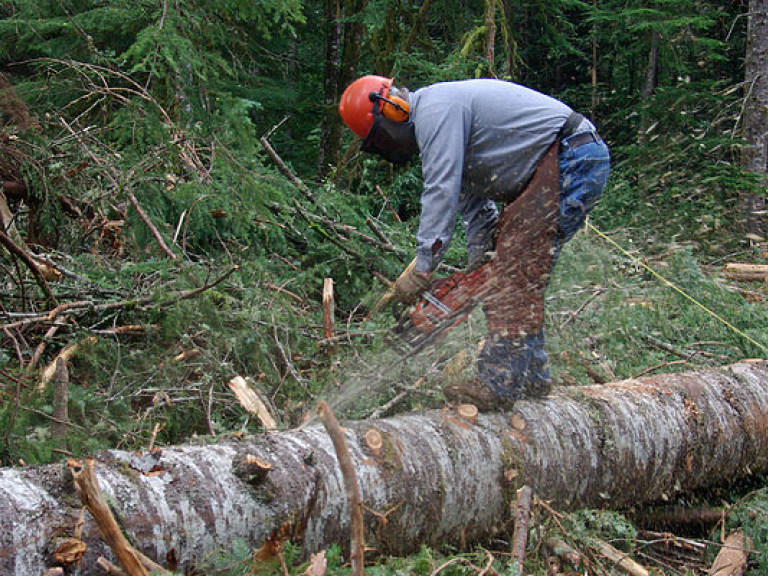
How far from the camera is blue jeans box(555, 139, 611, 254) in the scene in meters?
3.46

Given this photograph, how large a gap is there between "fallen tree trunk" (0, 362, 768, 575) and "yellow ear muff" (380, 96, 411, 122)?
4.83 feet

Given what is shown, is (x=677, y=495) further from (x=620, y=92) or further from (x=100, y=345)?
(x=620, y=92)

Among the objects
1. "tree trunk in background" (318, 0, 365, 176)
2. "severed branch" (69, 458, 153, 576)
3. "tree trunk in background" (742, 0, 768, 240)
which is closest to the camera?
"severed branch" (69, 458, 153, 576)

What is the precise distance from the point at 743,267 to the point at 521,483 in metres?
5.76

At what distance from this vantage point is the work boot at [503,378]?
3.27 meters

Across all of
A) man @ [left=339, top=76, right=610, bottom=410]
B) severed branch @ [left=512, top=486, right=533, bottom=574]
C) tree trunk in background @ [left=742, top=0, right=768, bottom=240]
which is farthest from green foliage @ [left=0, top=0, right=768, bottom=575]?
tree trunk in background @ [left=742, top=0, right=768, bottom=240]

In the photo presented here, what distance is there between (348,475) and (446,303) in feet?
6.29

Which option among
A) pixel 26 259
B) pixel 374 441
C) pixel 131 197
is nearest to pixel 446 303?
pixel 374 441

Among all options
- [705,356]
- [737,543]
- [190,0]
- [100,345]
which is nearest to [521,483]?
[737,543]

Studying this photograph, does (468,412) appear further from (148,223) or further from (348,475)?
(148,223)

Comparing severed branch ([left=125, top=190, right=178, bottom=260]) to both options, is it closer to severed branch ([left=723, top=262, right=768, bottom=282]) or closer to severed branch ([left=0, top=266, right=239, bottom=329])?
severed branch ([left=0, top=266, right=239, bottom=329])

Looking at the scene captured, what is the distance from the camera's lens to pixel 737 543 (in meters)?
3.34

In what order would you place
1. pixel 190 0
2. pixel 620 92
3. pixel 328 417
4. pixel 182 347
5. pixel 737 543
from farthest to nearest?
1. pixel 620 92
2. pixel 190 0
3. pixel 182 347
4. pixel 737 543
5. pixel 328 417

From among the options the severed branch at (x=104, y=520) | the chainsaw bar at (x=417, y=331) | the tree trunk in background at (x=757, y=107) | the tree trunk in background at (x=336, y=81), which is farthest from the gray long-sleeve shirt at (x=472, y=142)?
the tree trunk in background at (x=757, y=107)
